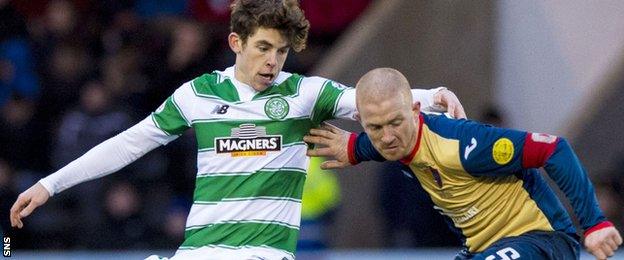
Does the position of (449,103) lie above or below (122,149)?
above

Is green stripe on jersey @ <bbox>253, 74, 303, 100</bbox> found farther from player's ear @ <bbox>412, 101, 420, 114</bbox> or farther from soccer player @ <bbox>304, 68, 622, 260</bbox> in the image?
player's ear @ <bbox>412, 101, 420, 114</bbox>

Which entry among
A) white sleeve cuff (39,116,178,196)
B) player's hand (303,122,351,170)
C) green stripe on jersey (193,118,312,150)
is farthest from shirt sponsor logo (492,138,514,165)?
white sleeve cuff (39,116,178,196)

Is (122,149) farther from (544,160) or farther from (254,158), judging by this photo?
(544,160)

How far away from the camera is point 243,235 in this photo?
22.5 ft

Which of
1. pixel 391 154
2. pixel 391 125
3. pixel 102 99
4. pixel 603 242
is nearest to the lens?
pixel 603 242

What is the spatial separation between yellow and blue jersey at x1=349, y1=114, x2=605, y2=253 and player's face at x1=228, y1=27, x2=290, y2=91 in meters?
0.55

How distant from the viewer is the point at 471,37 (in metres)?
13.2

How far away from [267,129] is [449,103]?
84cm

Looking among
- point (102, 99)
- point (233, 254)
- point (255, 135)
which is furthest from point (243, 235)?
point (102, 99)

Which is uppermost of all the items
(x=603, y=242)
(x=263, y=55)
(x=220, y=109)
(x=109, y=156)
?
(x=263, y=55)

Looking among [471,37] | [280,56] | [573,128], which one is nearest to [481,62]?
[471,37]

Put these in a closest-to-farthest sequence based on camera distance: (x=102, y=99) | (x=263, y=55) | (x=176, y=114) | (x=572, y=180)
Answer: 1. (x=572, y=180)
2. (x=263, y=55)
3. (x=176, y=114)
4. (x=102, y=99)

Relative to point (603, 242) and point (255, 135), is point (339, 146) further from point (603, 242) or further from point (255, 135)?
point (603, 242)

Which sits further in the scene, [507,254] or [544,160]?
[507,254]
